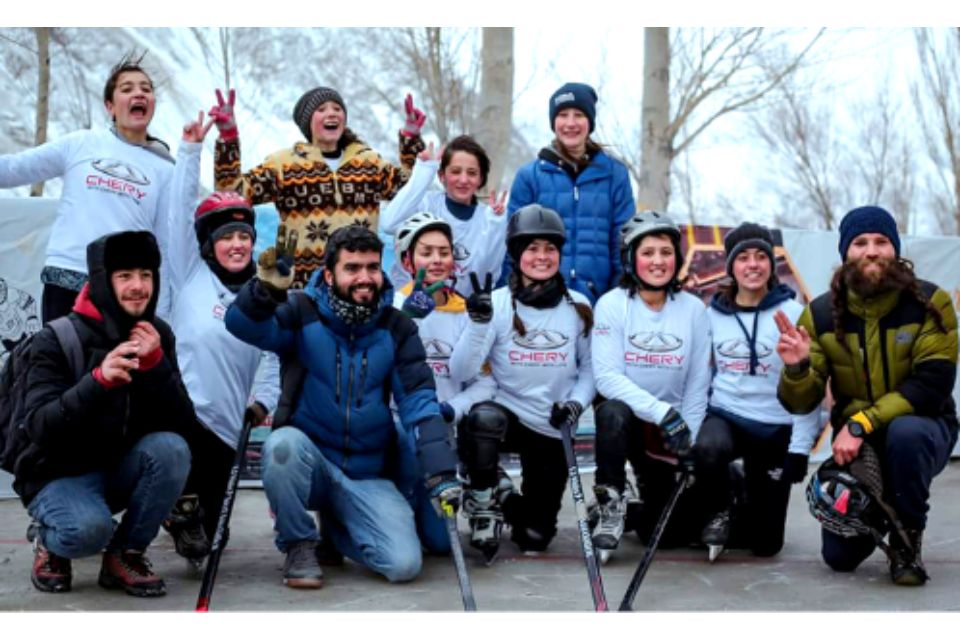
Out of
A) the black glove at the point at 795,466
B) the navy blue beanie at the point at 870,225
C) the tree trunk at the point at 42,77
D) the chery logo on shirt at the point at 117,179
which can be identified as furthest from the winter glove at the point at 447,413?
the tree trunk at the point at 42,77

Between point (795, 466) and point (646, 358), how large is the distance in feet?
2.75

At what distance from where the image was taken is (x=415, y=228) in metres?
5.83

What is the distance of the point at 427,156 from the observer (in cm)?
626

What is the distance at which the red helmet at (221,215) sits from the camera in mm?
5613

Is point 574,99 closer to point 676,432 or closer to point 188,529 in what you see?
point 676,432

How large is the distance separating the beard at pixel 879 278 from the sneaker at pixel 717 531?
1.25m

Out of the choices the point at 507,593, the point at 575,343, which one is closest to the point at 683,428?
the point at 575,343

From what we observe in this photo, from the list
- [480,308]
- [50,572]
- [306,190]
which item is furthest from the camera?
[306,190]

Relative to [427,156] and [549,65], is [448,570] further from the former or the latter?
[549,65]

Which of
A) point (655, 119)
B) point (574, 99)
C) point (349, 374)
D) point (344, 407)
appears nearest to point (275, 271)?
point (349, 374)

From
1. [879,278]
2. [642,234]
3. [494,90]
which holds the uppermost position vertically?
[494,90]

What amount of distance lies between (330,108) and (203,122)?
663 millimetres

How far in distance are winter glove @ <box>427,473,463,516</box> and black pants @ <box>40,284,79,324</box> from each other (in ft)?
6.58

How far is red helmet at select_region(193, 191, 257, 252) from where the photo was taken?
561 centimetres
